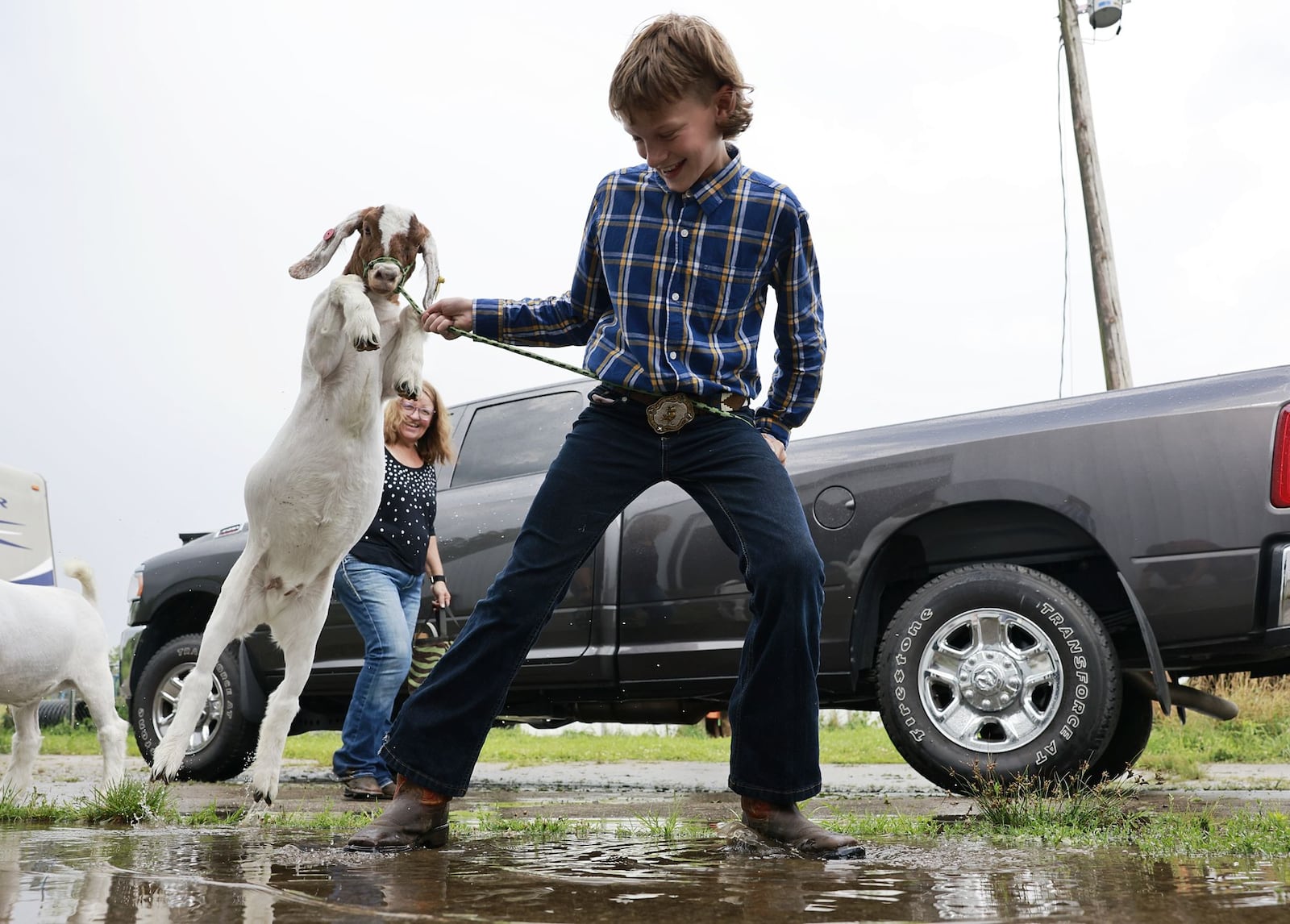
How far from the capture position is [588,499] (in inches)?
129

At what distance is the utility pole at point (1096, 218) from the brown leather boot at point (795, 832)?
9074 millimetres

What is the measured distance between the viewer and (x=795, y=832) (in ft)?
10.3

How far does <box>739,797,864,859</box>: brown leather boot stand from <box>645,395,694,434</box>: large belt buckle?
1.03 meters

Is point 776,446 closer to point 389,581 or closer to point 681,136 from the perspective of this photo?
point 681,136

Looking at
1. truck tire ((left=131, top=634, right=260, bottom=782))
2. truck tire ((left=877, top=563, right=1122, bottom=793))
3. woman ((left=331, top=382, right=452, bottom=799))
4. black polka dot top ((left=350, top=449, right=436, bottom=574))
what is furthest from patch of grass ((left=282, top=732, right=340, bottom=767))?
truck tire ((left=877, top=563, right=1122, bottom=793))

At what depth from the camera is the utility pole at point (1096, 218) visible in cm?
1166

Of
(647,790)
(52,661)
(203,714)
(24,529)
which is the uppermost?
(24,529)

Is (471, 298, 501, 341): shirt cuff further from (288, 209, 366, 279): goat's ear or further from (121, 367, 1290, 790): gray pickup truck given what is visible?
(121, 367, 1290, 790): gray pickup truck

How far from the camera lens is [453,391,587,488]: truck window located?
6.36 metres

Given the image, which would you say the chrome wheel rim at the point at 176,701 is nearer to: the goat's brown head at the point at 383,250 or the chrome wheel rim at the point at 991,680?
the goat's brown head at the point at 383,250

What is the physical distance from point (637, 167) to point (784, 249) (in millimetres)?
489

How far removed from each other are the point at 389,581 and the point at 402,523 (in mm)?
266

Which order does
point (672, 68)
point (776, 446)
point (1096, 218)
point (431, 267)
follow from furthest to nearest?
point (1096, 218) < point (431, 267) < point (776, 446) < point (672, 68)

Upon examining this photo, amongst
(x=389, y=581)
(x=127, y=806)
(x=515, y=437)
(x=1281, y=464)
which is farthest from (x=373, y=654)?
(x=1281, y=464)
